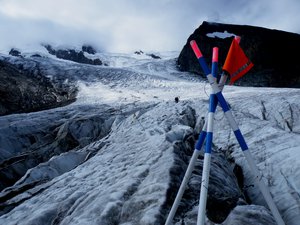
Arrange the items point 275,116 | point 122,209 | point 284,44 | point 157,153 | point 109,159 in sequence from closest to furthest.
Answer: point 122,209, point 157,153, point 109,159, point 275,116, point 284,44

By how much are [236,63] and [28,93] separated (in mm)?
33446

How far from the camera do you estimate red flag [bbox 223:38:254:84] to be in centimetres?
383

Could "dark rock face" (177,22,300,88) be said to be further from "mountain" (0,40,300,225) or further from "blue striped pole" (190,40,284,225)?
"blue striped pole" (190,40,284,225)

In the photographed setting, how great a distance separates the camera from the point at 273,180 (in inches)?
273

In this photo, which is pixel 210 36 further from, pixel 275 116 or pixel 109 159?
pixel 109 159

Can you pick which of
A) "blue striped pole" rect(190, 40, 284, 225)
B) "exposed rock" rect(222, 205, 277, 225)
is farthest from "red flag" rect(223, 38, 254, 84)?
"exposed rock" rect(222, 205, 277, 225)

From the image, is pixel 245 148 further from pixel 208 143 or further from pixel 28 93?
pixel 28 93

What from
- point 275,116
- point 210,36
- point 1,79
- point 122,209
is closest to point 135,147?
point 122,209

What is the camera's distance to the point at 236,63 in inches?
151

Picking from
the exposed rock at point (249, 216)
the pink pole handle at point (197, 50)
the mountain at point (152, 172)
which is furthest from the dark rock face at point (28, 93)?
the pink pole handle at point (197, 50)

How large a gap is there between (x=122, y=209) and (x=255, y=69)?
45.6m

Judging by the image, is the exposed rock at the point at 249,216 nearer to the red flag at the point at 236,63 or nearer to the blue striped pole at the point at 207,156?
the blue striped pole at the point at 207,156

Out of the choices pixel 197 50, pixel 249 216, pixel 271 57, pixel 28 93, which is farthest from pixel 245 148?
pixel 271 57

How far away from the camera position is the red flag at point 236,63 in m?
3.83
